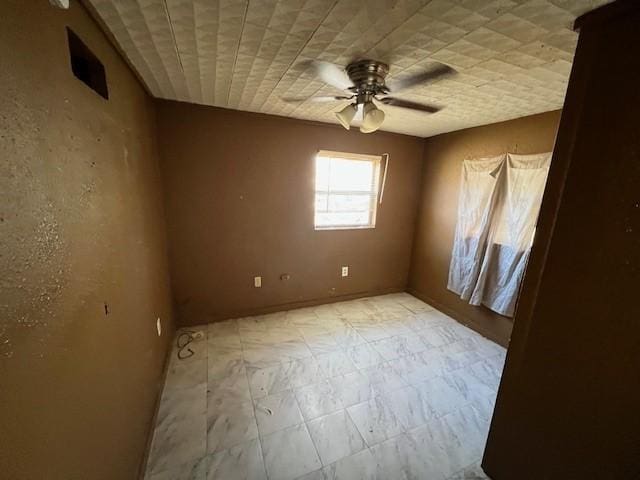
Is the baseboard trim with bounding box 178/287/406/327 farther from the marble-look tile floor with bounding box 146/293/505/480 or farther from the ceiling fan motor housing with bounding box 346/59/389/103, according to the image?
the ceiling fan motor housing with bounding box 346/59/389/103

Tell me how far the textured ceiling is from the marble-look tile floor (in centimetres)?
215

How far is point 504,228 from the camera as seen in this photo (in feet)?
8.03

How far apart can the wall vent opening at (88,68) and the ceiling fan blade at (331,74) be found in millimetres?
982

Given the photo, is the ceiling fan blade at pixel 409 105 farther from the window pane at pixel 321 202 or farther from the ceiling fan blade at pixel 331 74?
the window pane at pixel 321 202

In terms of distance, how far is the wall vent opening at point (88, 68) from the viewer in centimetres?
103

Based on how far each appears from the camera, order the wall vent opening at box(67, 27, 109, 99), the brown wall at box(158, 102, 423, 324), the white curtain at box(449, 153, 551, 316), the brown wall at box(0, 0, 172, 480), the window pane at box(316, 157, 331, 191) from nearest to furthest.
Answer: the brown wall at box(0, 0, 172, 480) < the wall vent opening at box(67, 27, 109, 99) < the white curtain at box(449, 153, 551, 316) < the brown wall at box(158, 102, 423, 324) < the window pane at box(316, 157, 331, 191)

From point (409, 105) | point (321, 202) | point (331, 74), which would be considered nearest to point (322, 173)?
point (321, 202)

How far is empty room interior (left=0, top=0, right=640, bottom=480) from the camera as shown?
0.77 m

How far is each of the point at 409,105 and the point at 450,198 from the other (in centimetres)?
150

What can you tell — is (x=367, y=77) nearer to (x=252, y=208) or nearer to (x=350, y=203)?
(x=252, y=208)

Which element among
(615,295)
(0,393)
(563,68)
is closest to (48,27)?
(0,393)

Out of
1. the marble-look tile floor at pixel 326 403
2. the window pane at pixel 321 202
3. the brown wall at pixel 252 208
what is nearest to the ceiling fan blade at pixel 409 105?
the brown wall at pixel 252 208

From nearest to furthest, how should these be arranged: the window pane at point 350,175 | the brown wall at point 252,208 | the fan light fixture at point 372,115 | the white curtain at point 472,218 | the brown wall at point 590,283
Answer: the brown wall at point 590,283 → the fan light fixture at point 372,115 → the brown wall at point 252,208 → the white curtain at point 472,218 → the window pane at point 350,175

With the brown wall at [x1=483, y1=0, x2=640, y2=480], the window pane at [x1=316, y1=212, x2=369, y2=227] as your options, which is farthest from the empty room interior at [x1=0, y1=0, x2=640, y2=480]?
the window pane at [x1=316, y1=212, x2=369, y2=227]
